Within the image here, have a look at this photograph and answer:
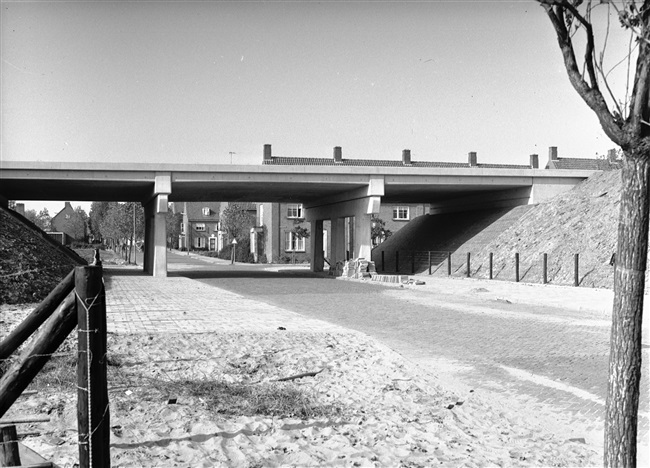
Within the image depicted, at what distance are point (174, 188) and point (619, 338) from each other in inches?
1224

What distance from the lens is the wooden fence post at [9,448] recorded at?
3797mm

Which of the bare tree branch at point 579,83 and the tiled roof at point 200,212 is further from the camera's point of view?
the tiled roof at point 200,212

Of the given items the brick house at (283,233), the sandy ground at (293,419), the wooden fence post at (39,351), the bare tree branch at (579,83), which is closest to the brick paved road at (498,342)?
the sandy ground at (293,419)

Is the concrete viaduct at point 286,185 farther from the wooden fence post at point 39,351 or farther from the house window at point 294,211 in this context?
the wooden fence post at point 39,351

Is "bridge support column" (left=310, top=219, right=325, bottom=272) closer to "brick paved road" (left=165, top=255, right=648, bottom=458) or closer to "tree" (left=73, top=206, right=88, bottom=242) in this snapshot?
"brick paved road" (left=165, top=255, right=648, bottom=458)

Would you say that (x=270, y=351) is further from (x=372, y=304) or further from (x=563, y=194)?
(x=563, y=194)

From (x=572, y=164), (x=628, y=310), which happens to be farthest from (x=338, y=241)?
(x=572, y=164)

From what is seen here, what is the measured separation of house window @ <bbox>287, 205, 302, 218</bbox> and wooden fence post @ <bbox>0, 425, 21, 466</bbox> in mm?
56133

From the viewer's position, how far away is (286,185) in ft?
104

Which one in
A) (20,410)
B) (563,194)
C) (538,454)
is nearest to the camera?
(538,454)

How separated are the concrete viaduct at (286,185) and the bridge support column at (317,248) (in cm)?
24

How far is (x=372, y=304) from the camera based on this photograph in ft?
59.9

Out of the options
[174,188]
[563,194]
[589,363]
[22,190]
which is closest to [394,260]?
[563,194]

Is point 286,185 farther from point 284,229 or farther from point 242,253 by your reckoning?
point 242,253
